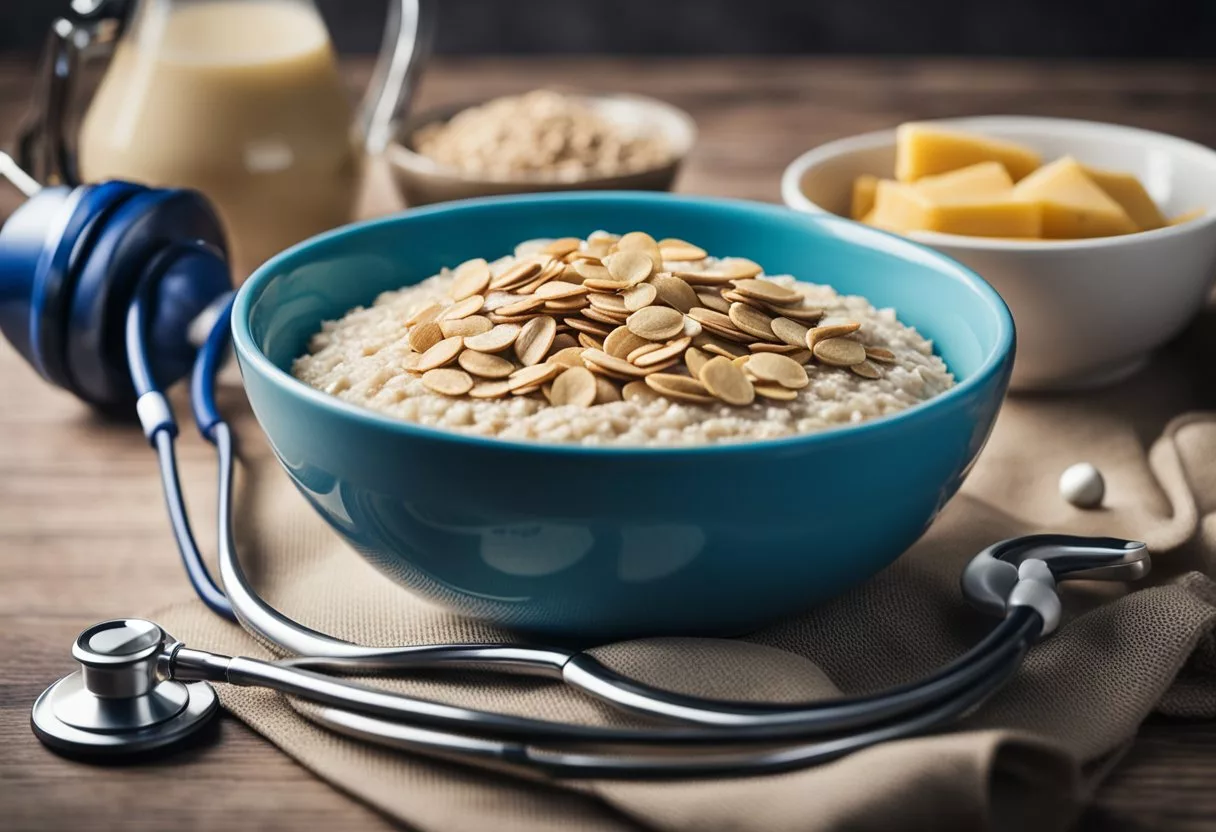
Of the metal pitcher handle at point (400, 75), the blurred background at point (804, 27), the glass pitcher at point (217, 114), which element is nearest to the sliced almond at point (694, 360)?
the glass pitcher at point (217, 114)

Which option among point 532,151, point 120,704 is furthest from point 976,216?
point 120,704

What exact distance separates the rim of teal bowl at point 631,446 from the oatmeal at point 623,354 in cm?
4

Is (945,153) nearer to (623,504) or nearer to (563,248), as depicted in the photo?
(563,248)

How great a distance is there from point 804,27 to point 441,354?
2.35m

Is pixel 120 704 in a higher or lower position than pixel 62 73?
lower

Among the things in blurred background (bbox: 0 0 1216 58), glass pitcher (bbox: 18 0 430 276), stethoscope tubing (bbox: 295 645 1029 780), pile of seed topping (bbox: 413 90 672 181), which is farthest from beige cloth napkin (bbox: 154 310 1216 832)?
blurred background (bbox: 0 0 1216 58)

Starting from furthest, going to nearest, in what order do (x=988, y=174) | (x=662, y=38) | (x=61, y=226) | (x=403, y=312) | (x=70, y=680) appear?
(x=662, y=38) → (x=988, y=174) → (x=61, y=226) → (x=403, y=312) → (x=70, y=680)

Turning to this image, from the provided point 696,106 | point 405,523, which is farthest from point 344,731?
point 696,106

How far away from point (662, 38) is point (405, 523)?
2.41m

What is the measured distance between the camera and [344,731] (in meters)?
0.70

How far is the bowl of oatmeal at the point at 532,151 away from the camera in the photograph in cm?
140

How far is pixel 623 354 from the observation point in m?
0.79

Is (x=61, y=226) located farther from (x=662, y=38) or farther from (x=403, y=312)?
(x=662, y=38)

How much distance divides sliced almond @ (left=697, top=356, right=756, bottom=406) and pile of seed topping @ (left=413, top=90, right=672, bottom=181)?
2.18 feet
